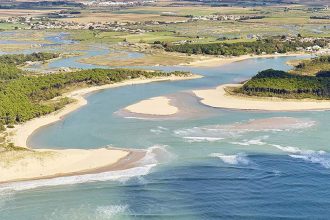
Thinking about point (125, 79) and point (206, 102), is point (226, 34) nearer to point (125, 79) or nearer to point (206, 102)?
point (125, 79)

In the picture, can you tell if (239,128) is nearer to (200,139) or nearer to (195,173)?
(200,139)

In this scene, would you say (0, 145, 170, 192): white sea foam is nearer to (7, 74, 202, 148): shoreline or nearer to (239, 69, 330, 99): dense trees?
(7, 74, 202, 148): shoreline

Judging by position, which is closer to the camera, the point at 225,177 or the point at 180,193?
the point at 180,193

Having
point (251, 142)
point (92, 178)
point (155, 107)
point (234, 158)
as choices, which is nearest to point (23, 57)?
point (155, 107)

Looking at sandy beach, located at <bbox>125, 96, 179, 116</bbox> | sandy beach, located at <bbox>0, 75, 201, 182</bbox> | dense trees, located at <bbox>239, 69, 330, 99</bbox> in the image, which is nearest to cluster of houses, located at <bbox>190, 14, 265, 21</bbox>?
dense trees, located at <bbox>239, 69, 330, 99</bbox>

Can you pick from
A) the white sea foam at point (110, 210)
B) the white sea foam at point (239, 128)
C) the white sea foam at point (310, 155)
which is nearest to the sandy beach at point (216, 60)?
the white sea foam at point (239, 128)

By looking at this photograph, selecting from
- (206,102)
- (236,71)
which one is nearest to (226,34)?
(236,71)
